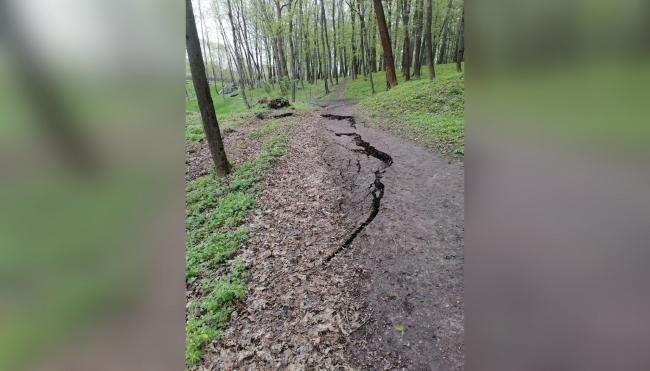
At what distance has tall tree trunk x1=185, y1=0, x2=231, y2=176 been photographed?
661 cm

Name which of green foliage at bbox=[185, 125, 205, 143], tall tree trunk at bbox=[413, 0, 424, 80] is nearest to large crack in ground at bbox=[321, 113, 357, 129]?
green foliage at bbox=[185, 125, 205, 143]

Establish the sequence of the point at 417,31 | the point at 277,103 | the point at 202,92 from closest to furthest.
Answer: the point at 202,92
the point at 277,103
the point at 417,31

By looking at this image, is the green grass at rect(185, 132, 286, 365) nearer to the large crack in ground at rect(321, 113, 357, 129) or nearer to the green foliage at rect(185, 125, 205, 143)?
the green foliage at rect(185, 125, 205, 143)

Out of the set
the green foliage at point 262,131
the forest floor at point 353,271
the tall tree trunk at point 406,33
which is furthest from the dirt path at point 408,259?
the tall tree trunk at point 406,33

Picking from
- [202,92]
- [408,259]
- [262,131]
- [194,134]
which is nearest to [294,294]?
[408,259]

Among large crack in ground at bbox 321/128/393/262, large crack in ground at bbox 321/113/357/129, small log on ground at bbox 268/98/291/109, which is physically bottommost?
large crack in ground at bbox 321/128/393/262

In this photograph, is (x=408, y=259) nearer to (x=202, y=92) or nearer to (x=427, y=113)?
(x=202, y=92)

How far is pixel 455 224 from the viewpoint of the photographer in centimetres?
488
